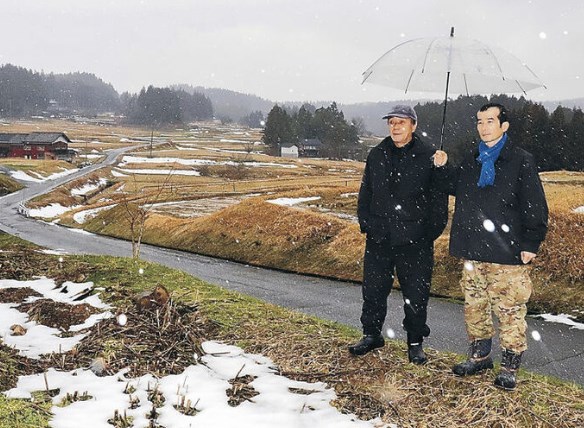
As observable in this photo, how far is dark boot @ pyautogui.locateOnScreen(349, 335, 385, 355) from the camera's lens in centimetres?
529

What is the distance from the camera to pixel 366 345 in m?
5.30

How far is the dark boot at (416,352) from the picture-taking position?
5.09m

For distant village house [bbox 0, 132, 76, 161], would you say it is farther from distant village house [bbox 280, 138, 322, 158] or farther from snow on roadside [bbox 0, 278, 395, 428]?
snow on roadside [bbox 0, 278, 395, 428]

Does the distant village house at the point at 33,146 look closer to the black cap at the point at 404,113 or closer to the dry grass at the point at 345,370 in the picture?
the dry grass at the point at 345,370

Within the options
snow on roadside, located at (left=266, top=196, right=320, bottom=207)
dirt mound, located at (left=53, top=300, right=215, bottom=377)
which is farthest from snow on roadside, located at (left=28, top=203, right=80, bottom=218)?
dirt mound, located at (left=53, top=300, right=215, bottom=377)

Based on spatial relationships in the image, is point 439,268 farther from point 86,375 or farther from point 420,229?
point 86,375

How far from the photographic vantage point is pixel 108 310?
252 inches

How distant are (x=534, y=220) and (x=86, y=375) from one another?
450cm

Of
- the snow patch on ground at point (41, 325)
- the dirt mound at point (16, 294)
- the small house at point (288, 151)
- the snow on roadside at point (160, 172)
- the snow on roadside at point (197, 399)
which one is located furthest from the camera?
the small house at point (288, 151)

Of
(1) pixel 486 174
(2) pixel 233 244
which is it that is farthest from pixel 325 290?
(1) pixel 486 174

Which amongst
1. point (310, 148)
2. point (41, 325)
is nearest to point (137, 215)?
point (41, 325)

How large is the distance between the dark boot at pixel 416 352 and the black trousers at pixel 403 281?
12 mm

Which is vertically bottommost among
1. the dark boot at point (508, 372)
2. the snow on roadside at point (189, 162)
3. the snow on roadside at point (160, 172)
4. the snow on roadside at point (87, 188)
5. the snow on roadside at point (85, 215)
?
the snow on roadside at point (85, 215)

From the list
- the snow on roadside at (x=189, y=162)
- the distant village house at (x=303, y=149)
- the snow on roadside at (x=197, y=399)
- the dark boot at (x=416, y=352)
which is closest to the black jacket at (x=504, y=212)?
the dark boot at (x=416, y=352)
